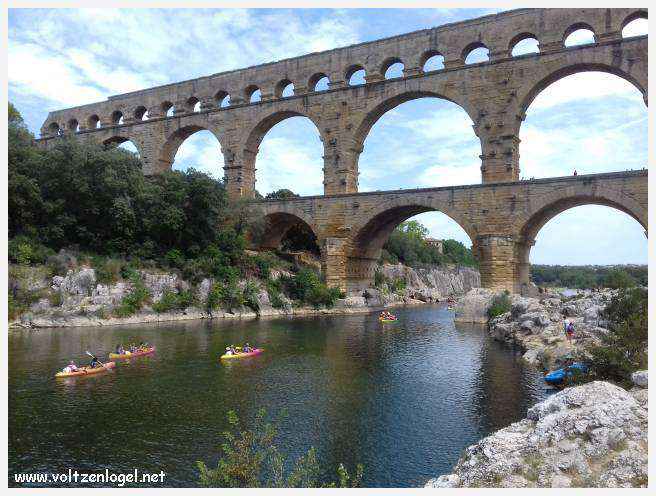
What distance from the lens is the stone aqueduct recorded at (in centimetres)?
2661

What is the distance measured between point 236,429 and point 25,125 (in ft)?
96.9

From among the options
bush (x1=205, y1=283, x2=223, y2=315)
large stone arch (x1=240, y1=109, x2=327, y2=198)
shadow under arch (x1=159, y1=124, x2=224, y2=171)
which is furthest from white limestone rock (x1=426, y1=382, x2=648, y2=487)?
shadow under arch (x1=159, y1=124, x2=224, y2=171)

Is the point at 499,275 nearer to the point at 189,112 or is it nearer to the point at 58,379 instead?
the point at 58,379

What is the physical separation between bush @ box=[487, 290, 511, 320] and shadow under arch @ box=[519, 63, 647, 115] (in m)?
9.93

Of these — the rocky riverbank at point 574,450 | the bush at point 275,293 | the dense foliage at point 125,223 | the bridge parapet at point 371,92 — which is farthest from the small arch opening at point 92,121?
the rocky riverbank at point 574,450

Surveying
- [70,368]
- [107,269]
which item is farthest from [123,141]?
[70,368]

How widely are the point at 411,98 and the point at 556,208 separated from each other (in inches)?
432

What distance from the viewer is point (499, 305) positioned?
1023 inches

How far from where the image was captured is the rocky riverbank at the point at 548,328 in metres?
16.0

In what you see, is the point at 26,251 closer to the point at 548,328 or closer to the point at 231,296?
the point at 231,296

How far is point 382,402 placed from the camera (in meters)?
12.1

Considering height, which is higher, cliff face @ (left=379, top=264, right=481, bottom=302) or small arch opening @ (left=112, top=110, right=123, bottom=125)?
small arch opening @ (left=112, top=110, right=123, bottom=125)

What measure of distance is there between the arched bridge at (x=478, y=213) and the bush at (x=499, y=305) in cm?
87

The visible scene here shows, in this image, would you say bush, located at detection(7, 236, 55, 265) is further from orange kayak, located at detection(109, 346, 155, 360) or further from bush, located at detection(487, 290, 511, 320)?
bush, located at detection(487, 290, 511, 320)
